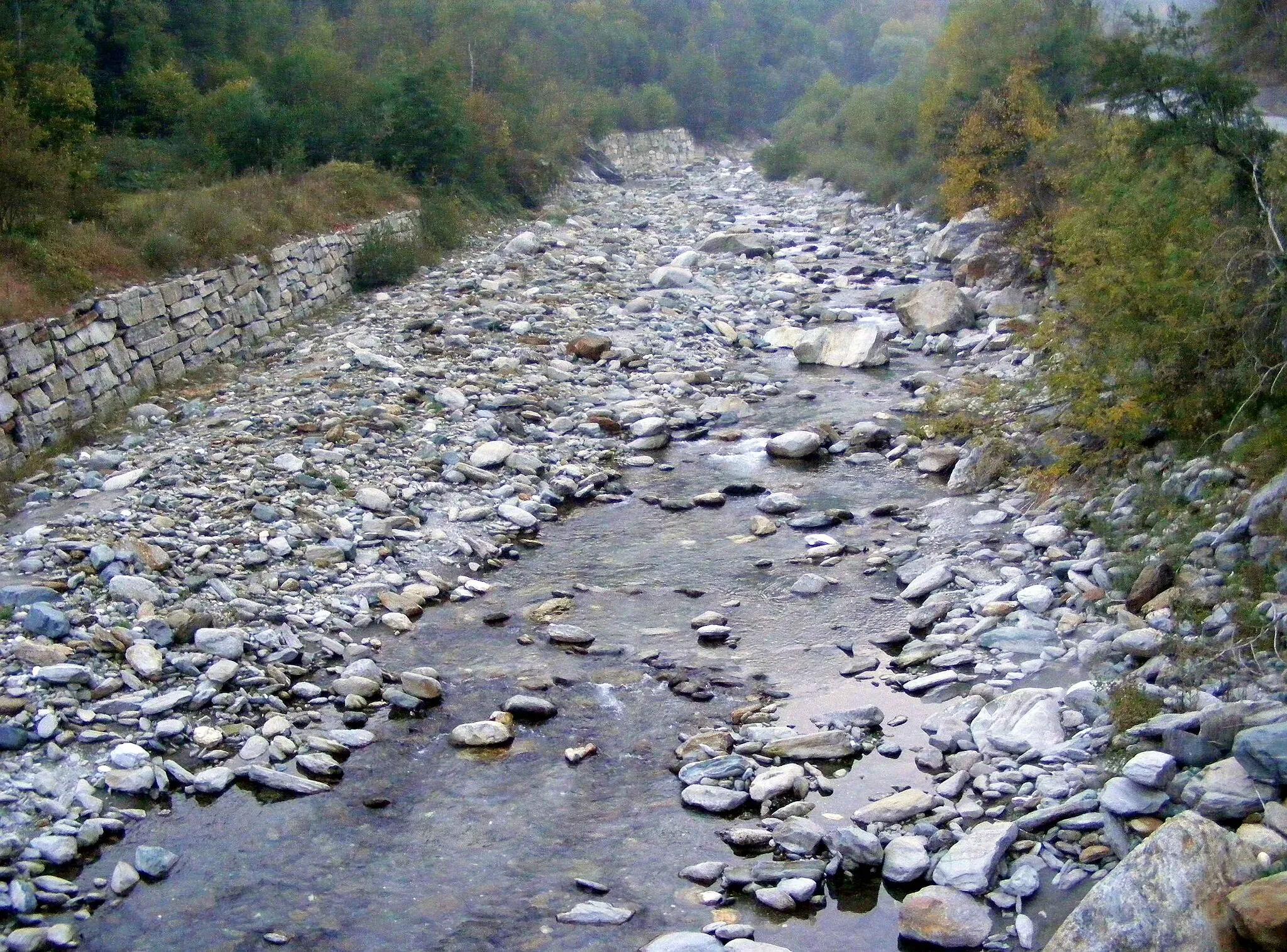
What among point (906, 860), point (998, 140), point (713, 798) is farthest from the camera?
point (998, 140)

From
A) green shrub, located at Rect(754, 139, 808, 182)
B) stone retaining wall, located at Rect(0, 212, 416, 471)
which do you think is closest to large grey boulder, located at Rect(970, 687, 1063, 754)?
stone retaining wall, located at Rect(0, 212, 416, 471)

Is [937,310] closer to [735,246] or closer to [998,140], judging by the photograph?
[998,140]

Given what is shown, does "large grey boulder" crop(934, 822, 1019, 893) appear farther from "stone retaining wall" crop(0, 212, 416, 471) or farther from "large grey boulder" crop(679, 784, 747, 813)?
"stone retaining wall" crop(0, 212, 416, 471)

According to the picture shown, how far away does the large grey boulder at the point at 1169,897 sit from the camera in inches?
154

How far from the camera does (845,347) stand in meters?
14.2

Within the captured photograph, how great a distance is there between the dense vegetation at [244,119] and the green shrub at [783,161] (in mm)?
6493

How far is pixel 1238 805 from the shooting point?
14.6ft

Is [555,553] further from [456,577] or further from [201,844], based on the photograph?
[201,844]

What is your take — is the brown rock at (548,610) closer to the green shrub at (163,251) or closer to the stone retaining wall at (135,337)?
the stone retaining wall at (135,337)

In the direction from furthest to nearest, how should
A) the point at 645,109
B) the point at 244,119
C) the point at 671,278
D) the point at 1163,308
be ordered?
the point at 645,109
the point at 671,278
the point at 244,119
the point at 1163,308

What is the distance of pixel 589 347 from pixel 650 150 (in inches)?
1330

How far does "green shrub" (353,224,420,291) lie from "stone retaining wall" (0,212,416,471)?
3.30ft

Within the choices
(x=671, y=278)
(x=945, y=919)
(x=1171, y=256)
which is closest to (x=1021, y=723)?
(x=945, y=919)

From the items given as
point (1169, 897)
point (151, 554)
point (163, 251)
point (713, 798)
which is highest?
point (163, 251)
